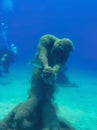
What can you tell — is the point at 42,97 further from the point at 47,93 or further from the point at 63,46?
the point at 63,46

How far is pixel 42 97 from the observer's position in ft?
23.4

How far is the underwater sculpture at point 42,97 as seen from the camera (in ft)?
22.5

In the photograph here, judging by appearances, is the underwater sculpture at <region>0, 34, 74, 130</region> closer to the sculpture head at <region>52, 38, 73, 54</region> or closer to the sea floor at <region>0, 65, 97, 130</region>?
the sculpture head at <region>52, 38, 73, 54</region>

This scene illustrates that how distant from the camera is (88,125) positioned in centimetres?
908

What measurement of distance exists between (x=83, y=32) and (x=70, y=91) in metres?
44.2

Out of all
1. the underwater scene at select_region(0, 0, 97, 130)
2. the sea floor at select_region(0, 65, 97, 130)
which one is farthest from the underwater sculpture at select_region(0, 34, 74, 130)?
the sea floor at select_region(0, 65, 97, 130)

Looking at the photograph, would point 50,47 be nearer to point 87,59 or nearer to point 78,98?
point 78,98

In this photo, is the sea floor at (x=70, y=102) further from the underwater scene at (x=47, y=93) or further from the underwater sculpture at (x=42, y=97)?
the underwater sculpture at (x=42, y=97)

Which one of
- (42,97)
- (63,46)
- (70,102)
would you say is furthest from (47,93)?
(70,102)

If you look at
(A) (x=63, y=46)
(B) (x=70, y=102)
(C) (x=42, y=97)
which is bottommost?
(C) (x=42, y=97)

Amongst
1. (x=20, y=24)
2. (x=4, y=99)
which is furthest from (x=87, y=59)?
(x=4, y=99)

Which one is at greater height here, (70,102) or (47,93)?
(70,102)

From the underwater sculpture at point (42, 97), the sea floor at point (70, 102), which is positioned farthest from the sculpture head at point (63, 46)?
the sea floor at point (70, 102)

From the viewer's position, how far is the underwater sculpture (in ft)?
22.5
